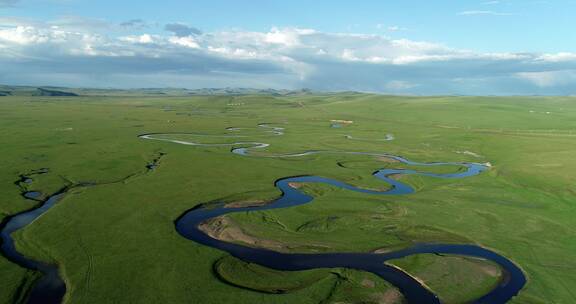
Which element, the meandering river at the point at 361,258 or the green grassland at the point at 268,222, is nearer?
the green grassland at the point at 268,222

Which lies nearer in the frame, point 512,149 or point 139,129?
point 512,149

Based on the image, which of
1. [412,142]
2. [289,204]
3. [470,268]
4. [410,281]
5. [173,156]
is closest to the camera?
[410,281]

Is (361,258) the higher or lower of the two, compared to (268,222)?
lower

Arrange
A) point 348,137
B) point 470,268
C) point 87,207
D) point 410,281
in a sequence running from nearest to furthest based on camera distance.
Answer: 1. point 410,281
2. point 470,268
3. point 87,207
4. point 348,137

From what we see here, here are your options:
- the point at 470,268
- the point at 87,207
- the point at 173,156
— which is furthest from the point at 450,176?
the point at 87,207

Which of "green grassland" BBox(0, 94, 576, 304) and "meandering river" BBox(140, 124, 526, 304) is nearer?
"green grassland" BBox(0, 94, 576, 304)

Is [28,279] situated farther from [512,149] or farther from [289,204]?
[512,149]

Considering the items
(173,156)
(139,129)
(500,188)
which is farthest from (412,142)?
(139,129)

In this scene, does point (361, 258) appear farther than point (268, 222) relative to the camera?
No

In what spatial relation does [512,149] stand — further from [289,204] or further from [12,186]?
[12,186]
